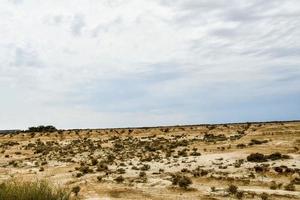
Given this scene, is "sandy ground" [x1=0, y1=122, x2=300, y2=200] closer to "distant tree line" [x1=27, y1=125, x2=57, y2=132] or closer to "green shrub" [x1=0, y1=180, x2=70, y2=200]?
"green shrub" [x1=0, y1=180, x2=70, y2=200]

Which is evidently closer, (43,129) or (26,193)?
(26,193)

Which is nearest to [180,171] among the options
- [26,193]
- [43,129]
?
[26,193]

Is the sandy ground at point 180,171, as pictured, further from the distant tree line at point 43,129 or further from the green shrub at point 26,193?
the distant tree line at point 43,129

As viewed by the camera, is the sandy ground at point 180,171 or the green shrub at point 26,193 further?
the sandy ground at point 180,171

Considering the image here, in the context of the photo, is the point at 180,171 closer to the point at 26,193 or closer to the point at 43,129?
the point at 26,193

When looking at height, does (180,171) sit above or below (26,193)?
below

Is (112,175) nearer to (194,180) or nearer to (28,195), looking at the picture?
(194,180)

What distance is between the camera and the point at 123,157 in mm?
43594

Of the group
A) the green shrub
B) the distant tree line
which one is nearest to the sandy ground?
the green shrub

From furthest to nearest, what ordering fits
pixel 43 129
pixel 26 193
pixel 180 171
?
pixel 43 129 < pixel 180 171 < pixel 26 193

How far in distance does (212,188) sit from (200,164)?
1040 centimetres

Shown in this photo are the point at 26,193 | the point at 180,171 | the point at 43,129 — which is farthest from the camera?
the point at 43,129

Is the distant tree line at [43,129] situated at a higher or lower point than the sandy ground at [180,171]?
higher

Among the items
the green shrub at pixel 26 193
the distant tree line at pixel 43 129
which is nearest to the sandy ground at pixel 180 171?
the green shrub at pixel 26 193
